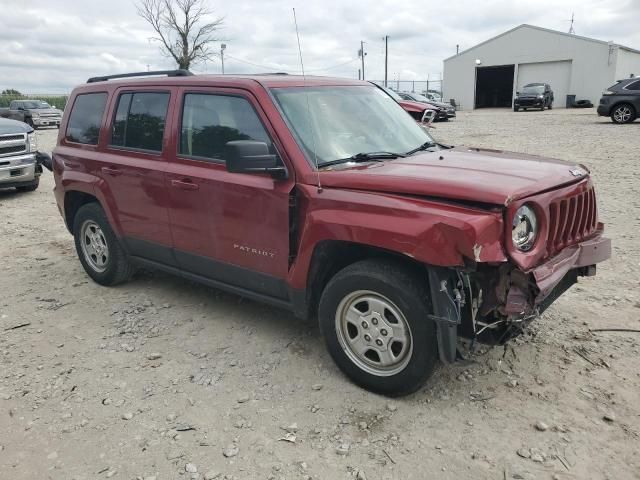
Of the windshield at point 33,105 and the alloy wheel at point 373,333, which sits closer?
the alloy wheel at point 373,333

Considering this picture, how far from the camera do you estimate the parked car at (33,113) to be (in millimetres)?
26541

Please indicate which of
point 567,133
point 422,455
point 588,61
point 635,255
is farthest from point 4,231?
point 588,61

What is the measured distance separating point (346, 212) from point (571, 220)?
1.32 m

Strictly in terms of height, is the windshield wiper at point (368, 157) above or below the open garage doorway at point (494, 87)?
below

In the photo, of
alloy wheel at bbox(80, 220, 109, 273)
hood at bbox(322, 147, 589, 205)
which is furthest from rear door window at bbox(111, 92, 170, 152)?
hood at bbox(322, 147, 589, 205)

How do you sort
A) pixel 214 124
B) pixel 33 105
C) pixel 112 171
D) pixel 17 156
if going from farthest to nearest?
pixel 33 105, pixel 17 156, pixel 112 171, pixel 214 124

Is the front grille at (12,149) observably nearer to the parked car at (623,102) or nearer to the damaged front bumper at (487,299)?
the damaged front bumper at (487,299)

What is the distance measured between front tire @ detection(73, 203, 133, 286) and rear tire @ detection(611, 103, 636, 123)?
18.6 m

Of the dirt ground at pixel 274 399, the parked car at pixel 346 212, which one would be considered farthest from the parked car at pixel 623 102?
the parked car at pixel 346 212

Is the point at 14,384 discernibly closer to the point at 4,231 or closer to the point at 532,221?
the point at 532,221

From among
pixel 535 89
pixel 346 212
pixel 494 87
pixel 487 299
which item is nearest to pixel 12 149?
pixel 346 212

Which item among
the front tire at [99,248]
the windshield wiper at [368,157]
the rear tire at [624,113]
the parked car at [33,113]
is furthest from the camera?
the parked car at [33,113]

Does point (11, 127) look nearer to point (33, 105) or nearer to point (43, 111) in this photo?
point (43, 111)

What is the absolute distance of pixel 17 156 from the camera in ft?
31.4
